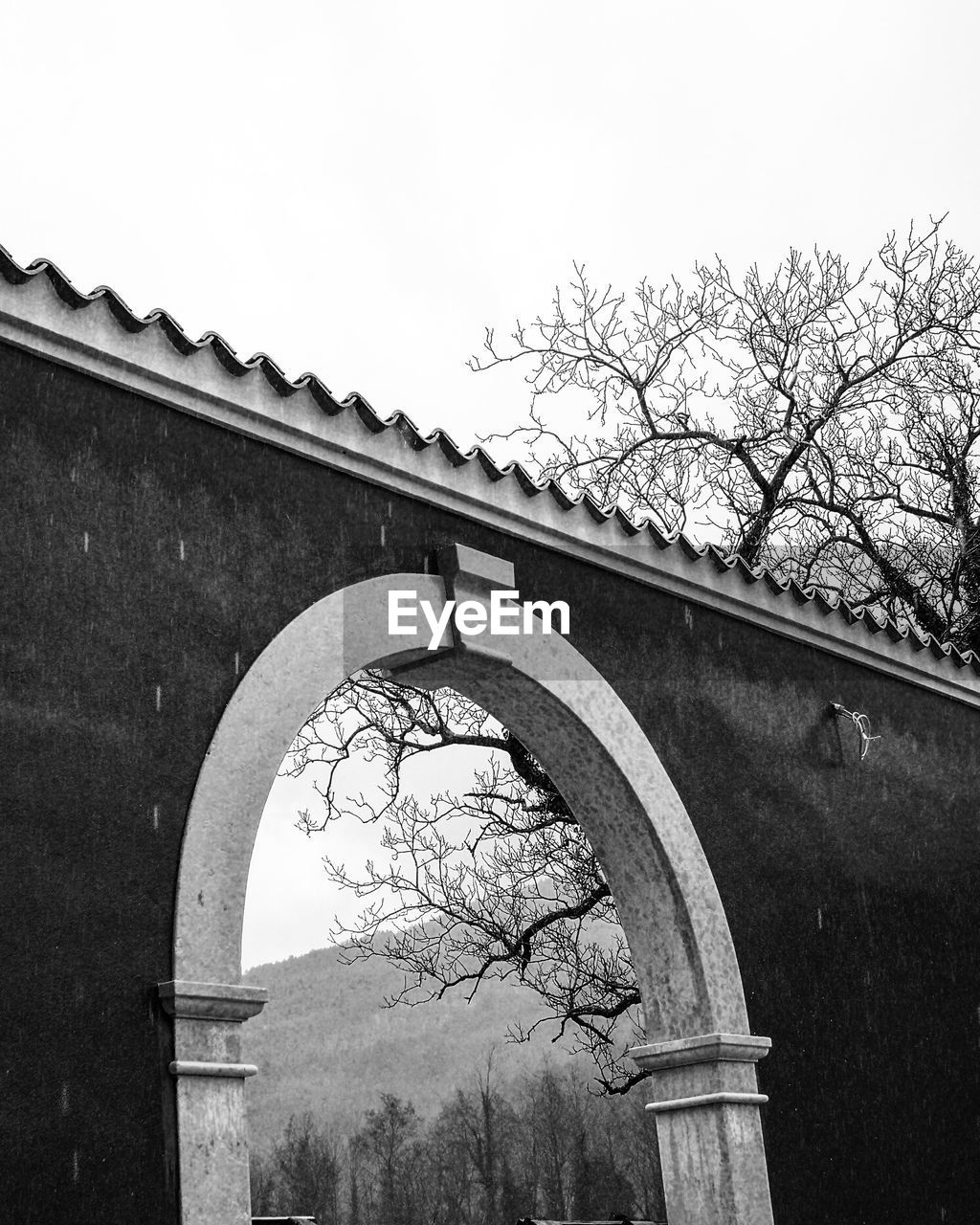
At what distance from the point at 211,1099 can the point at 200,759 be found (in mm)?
1049

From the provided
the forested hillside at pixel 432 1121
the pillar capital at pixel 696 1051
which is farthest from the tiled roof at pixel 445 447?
the forested hillside at pixel 432 1121

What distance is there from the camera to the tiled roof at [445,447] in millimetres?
4816

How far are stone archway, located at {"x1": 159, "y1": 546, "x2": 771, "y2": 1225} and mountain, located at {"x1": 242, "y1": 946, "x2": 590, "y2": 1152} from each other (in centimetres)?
2061

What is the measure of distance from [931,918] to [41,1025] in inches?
210

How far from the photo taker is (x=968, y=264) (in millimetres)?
13445

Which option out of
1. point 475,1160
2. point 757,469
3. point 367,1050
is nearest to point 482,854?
point 757,469

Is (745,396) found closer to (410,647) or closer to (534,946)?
(534,946)

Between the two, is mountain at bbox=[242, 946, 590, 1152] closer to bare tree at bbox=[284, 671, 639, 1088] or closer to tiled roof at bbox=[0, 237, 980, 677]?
bare tree at bbox=[284, 671, 639, 1088]

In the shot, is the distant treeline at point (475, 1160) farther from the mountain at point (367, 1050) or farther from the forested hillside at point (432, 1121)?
the mountain at point (367, 1050)

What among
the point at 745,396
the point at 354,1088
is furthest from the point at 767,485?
the point at 354,1088

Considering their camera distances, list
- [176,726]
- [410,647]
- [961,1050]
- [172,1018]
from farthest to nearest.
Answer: [961,1050] < [410,647] < [176,726] < [172,1018]

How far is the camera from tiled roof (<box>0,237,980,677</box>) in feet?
15.8

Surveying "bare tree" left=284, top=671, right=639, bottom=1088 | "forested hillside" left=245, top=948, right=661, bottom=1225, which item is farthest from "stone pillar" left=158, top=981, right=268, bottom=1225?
"forested hillside" left=245, top=948, right=661, bottom=1225

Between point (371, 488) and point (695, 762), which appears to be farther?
point (695, 762)
